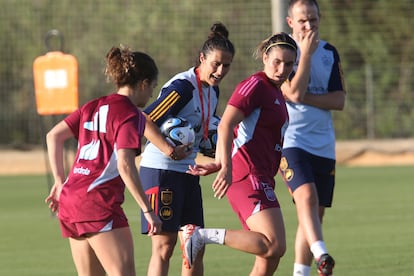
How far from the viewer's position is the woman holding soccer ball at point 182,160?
779cm

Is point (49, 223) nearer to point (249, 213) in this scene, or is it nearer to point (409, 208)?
point (409, 208)

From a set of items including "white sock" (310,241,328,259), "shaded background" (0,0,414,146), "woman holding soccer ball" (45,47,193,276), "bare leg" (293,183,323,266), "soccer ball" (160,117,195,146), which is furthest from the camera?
"shaded background" (0,0,414,146)

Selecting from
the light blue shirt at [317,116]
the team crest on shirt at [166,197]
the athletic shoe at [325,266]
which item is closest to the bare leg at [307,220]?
the athletic shoe at [325,266]

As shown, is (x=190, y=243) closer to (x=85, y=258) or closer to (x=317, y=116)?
(x=85, y=258)

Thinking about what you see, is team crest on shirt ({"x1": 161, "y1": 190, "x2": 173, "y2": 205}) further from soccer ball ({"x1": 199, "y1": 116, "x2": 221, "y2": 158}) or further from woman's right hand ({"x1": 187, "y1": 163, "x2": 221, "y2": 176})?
soccer ball ({"x1": 199, "y1": 116, "x2": 221, "y2": 158})

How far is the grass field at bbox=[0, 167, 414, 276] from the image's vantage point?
33.1 feet

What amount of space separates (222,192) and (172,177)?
2.37 feet

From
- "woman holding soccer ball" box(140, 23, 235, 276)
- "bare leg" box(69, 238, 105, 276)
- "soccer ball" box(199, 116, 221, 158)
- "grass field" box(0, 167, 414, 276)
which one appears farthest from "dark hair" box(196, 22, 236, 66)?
"grass field" box(0, 167, 414, 276)

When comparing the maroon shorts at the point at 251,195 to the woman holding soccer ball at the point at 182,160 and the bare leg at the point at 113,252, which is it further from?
the bare leg at the point at 113,252

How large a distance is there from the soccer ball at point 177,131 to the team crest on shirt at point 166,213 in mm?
475

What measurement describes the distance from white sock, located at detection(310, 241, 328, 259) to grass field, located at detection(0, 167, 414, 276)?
1331 millimetres

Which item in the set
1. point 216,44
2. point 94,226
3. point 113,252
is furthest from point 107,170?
point 216,44

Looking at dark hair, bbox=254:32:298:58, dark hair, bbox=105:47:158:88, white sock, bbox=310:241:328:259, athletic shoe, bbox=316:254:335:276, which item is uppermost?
dark hair, bbox=105:47:158:88

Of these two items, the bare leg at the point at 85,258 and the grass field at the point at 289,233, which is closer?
the bare leg at the point at 85,258
